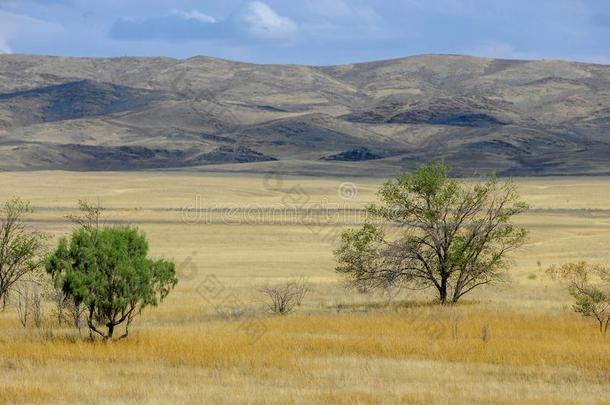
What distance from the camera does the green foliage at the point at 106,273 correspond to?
22000 mm

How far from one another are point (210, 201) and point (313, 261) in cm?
5487

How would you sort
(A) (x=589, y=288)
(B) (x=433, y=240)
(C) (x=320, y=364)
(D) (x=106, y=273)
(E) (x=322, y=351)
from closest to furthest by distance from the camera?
(C) (x=320, y=364) → (E) (x=322, y=351) → (D) (x=106, y=273) → (B) (x=433, y=240) → (A) (x=589, y=288)

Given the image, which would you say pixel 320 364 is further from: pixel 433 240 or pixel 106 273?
pixel 433 240

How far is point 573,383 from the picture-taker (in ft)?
57.9

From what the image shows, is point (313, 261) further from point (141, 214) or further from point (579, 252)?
point (141, 214)

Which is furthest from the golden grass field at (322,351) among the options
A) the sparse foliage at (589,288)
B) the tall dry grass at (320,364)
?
the sparse foliage at (589,288)

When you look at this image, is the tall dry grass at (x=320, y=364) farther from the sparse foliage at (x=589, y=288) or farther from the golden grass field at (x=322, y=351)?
the sparse foliage at (x=589, y=288)

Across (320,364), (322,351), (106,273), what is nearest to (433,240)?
(322,351)

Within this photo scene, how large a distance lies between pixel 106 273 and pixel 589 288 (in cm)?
1656

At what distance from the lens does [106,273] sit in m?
22.6

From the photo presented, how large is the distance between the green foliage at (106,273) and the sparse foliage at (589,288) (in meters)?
10.8

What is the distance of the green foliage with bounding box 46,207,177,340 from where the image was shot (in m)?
22.0

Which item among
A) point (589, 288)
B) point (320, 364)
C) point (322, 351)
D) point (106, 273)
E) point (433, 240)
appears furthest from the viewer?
point (589, 288)

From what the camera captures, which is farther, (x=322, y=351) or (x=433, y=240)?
(x=433, y=240)
